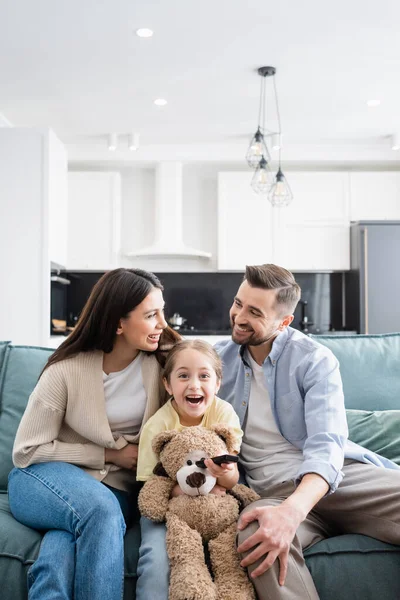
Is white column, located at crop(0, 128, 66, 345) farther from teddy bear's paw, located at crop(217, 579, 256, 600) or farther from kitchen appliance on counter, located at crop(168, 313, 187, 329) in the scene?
teddy bear's paw, located at crop(217, 579, 256, 600)

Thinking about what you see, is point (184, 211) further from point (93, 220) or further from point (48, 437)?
point (48, 437)

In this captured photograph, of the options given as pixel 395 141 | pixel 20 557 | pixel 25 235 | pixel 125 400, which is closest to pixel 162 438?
pixel 125 400

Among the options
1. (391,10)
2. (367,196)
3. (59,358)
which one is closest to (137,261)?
(367,196)

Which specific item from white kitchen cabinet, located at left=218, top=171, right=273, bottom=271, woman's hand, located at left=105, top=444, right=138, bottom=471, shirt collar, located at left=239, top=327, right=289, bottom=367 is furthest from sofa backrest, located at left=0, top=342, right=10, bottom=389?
white kitchen cabinet, located at left=218, top=171, right=273, bottom=271

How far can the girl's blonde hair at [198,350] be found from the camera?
1778mm

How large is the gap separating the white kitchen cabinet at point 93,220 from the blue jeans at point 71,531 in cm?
464

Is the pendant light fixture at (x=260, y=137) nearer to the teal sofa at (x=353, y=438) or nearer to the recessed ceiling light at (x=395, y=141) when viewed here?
the recessed ceiling light at (x=395, y=141)

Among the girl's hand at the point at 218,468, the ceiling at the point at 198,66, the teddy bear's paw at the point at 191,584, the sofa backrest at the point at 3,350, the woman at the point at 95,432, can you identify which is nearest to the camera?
the teddy bear's paw at the point at 191,584

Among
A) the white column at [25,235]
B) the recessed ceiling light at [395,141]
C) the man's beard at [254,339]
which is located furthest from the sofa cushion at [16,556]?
the recessed ceiling light at [395,141]

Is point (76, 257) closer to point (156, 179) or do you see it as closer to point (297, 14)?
point (156, 179)

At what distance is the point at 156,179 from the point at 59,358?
4.66 m

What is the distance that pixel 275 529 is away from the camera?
4.58 ft

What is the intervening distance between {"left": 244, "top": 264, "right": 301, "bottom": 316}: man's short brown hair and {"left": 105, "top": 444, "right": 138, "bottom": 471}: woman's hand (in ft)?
2.00

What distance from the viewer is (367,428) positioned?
2021 millimetres
